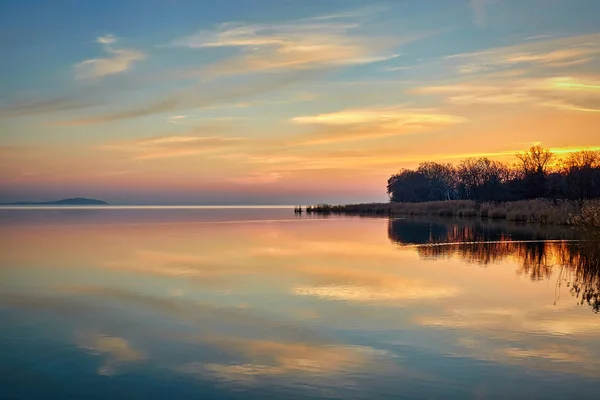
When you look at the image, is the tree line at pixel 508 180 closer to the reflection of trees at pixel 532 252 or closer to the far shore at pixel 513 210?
the far shore at pixel 513 210

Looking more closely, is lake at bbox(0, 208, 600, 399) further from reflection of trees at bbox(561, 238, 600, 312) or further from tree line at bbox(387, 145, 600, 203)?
tree line at bbox(387, 145, 600, 203)

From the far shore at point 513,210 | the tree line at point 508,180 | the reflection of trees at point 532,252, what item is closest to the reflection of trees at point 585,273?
the reflection of trees at point 532,252

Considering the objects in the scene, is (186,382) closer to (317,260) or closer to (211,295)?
(211,295)

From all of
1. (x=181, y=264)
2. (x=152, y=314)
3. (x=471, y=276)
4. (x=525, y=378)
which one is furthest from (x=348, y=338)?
(x=181, y=264)

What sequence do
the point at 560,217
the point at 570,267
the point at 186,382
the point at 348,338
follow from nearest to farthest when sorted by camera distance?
the point at 186,382 → the point at 348,338 → the point at 570,267 → the point at 560,217

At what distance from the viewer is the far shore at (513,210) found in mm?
18103

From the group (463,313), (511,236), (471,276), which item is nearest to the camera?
(463,313)

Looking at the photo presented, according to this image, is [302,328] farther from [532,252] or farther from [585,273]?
[532,252]

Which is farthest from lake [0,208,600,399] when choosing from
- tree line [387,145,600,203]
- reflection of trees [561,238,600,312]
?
tree line [387,145,600,203]

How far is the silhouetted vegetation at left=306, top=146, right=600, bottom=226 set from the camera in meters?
34.8

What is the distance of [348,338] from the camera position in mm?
7762

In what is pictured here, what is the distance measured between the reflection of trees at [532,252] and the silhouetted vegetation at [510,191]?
115cm

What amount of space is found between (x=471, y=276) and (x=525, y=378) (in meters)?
7.78

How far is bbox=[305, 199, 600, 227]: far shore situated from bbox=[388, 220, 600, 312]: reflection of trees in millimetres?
996
